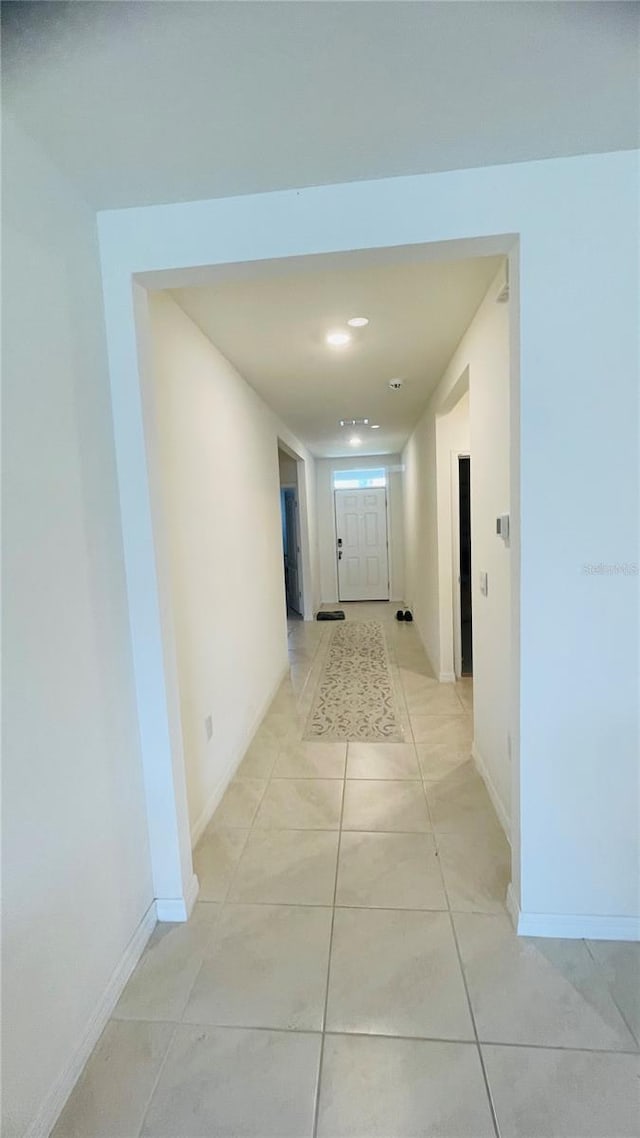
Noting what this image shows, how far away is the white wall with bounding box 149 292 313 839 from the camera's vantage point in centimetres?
194

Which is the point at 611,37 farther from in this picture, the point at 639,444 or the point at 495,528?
the point at 495,528

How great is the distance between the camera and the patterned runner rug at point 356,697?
2.99 m

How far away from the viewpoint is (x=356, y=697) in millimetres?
3564

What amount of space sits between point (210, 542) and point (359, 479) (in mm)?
5305

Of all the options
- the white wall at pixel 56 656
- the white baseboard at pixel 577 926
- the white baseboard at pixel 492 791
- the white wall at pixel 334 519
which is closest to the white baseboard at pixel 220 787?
the white wall at pixel 56 656

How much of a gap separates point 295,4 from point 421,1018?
2.32 metres

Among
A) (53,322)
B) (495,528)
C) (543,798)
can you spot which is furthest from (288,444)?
(543,798)

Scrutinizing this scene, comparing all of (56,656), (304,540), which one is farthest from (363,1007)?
(304,540)

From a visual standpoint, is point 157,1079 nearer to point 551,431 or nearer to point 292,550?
point 551,431

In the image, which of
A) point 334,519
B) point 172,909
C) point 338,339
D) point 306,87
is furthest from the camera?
point 334,519

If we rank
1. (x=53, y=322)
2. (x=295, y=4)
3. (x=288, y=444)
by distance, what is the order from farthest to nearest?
(x=288, y=444), (x=53, y=322), (x=295, y=4)

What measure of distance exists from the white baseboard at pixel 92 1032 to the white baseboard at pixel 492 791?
1414 mm

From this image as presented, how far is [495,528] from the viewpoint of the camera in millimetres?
2041

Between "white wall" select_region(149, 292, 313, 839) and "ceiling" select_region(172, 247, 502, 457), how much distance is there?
6.3 inches
